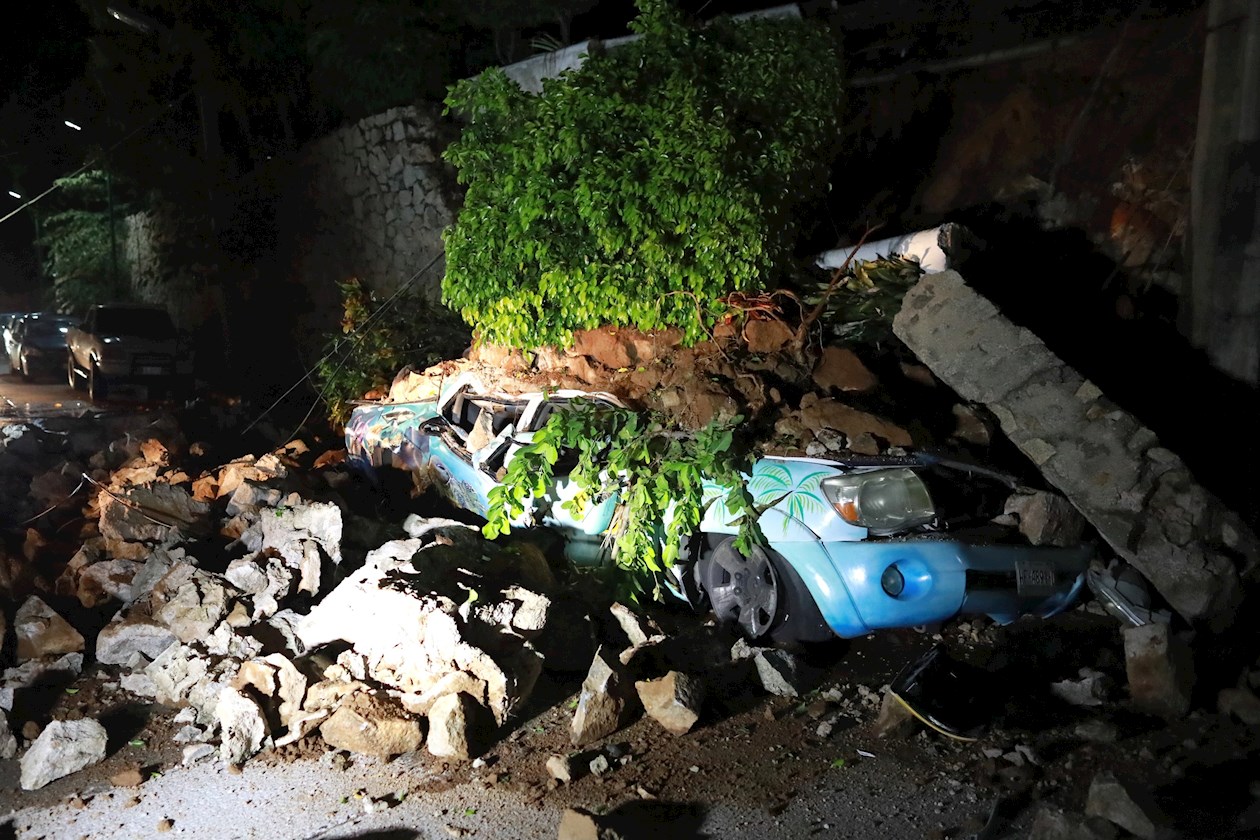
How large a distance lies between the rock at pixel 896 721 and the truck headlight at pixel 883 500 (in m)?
0.88

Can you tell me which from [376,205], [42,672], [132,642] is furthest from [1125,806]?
[376,205]

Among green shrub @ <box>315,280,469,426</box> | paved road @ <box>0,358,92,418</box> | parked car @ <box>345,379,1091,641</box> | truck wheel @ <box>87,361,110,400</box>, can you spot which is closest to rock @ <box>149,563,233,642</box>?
parked car @ <box>345,379,1091,641</box>

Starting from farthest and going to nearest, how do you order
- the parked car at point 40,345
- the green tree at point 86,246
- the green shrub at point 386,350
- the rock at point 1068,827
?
the green tree at point 86,246 → the parked car at point 40,345 → the green shrub at point 386,350 → the rock at point 1068,827

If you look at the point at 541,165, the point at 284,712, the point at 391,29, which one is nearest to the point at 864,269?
the point at 541,165

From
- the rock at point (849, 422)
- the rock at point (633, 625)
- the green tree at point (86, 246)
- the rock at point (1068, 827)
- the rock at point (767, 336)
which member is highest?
the green tree at point (86, 246)

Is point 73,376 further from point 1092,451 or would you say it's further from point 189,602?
point 1092,451

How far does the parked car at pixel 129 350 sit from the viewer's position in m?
14.9

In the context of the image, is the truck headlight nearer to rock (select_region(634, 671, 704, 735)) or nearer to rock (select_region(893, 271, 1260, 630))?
rock (select_region(893, 271, 1260, 630))

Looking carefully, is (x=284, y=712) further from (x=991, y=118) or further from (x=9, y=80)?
(x=9, y=80)

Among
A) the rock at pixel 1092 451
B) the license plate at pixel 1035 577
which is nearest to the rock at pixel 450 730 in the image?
the license plate at pixel 1035 577

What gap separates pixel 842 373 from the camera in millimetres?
6152

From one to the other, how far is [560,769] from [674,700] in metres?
0.63

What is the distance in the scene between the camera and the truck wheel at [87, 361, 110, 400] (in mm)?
14977

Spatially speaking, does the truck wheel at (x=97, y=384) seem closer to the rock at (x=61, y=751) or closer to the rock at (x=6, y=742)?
the rock at (x=6, y=742)
